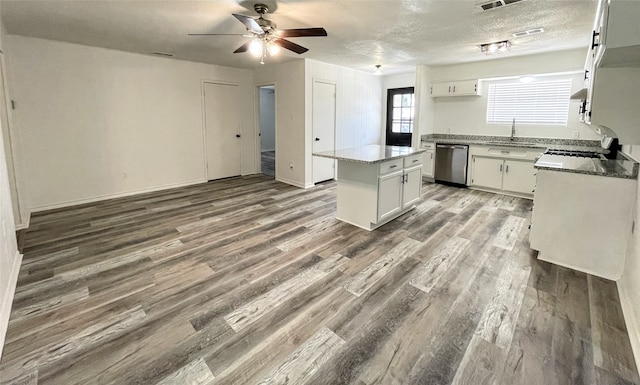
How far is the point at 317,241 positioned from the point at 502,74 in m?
4.60

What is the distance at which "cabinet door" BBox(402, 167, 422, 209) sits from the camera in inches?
162

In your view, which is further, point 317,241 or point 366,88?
point 366,88

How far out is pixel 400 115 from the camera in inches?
300

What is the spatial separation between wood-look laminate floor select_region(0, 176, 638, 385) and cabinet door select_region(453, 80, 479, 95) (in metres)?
2.95

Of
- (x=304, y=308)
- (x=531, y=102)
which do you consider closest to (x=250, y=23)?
(x=304, y=308)

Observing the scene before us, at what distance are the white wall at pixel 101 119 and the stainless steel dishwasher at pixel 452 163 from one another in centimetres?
467

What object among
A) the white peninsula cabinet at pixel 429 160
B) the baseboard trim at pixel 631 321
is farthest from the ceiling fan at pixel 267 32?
the white peninsula cabinet at pixel 429 160

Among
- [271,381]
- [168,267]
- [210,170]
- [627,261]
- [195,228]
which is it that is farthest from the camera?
[210,170]

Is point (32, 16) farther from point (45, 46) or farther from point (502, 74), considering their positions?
point (502, 74)

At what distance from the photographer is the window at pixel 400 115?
24.3 feet

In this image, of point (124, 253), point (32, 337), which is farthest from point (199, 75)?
point (32, 337)

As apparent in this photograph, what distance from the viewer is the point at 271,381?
1.61m

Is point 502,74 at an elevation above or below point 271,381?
above

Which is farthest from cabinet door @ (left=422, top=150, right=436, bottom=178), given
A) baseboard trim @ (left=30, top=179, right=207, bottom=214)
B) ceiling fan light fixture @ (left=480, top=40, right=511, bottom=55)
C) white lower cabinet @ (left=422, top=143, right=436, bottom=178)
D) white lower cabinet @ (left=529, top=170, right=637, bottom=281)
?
baseboard trim @ (left=30, top=179, right=207, bottom=214)
